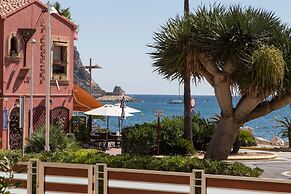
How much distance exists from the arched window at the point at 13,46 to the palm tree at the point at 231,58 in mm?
9434

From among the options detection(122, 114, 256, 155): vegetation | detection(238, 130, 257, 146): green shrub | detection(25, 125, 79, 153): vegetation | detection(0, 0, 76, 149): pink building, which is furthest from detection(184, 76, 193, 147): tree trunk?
detection(25, 125, 79, 153): vegetation

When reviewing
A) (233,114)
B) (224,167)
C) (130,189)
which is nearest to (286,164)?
(233,114)

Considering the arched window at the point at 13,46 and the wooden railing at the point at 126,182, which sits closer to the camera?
the wooden railing at the point at 126,182

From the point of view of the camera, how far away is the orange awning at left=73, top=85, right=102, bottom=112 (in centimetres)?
3709

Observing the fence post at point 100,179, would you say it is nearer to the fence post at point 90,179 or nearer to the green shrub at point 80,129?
the fence post at point 90,179

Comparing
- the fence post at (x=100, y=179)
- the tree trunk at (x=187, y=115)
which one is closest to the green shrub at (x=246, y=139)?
the tree trunk at (x=187, y=115)

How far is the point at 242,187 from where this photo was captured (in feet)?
30.2

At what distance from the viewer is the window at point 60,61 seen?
3453 centimetres

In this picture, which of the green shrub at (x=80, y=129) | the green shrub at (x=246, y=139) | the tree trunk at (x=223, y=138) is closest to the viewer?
the tree trunk at (x=223, y=138)

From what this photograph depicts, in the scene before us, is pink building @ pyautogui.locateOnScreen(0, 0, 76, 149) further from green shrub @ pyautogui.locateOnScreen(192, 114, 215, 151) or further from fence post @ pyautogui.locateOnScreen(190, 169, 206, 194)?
fence post @ pyautogui.locateOnScreen(190, 169, 206, 194)

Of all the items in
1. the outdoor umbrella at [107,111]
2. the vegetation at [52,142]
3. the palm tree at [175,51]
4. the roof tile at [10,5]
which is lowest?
the vegetation at [52,142]

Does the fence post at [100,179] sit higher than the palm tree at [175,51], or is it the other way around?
the palm tree at [175,51]

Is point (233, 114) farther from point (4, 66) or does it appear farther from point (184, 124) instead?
point (4, 66)

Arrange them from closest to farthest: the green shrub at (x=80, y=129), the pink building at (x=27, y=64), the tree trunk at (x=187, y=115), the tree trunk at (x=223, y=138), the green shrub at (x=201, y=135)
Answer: the tree trunk at (x=223, y=138) < the pink building at (x=27, y=64) < the tree trunk at (x=187, y=115) < the green shrub at (x=201, y=135) < the green shrub at (x=80, y=129)
